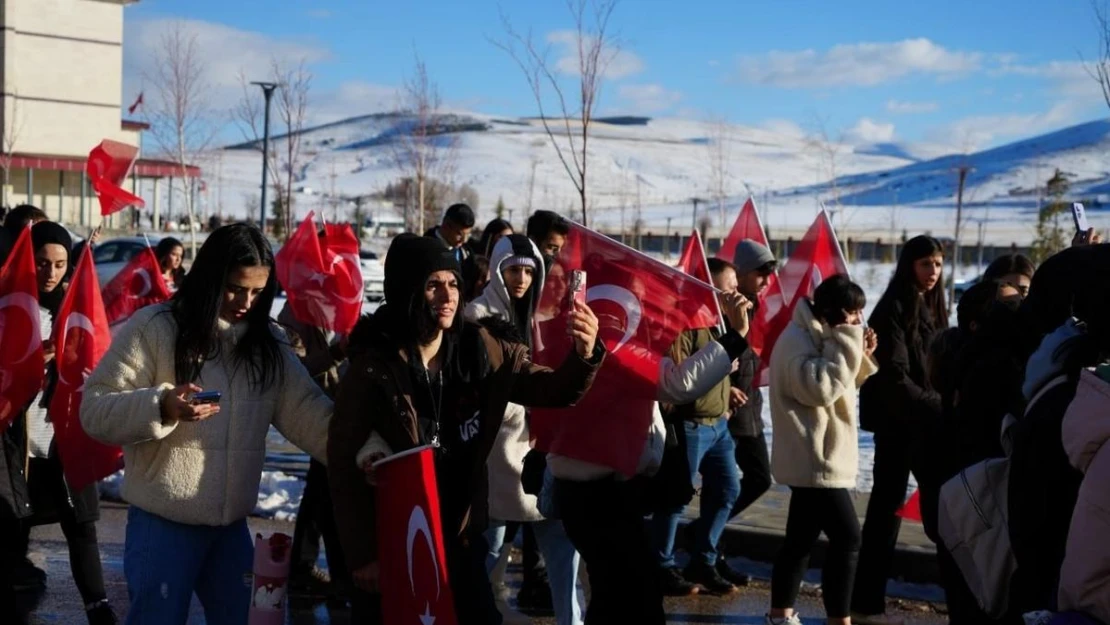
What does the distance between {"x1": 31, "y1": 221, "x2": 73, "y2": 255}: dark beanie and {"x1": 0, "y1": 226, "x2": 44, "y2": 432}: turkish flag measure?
236 millimetres

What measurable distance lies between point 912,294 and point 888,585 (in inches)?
72.6

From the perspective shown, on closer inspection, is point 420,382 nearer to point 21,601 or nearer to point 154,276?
point 21,601

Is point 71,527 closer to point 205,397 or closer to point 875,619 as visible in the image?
point 205,397

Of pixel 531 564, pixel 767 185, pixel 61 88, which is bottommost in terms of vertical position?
pixel 531 564

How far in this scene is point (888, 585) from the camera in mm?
7848

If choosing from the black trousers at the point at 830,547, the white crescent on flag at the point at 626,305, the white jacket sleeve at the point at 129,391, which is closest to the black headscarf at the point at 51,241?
the white jacket sleeve at the point at 129,391

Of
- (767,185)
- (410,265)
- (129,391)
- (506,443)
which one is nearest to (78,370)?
(506,443)

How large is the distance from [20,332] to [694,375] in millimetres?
2842

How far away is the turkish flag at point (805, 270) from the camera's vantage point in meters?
8.31

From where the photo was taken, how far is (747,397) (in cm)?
768

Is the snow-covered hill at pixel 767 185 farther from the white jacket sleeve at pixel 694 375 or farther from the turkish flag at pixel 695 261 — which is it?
the white jacket sleeve at pixel 694 375

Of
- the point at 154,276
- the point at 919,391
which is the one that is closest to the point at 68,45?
the point at 154,276

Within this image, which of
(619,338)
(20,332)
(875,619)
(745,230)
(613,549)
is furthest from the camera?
(745,230)

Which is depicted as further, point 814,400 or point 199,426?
point 814,400
